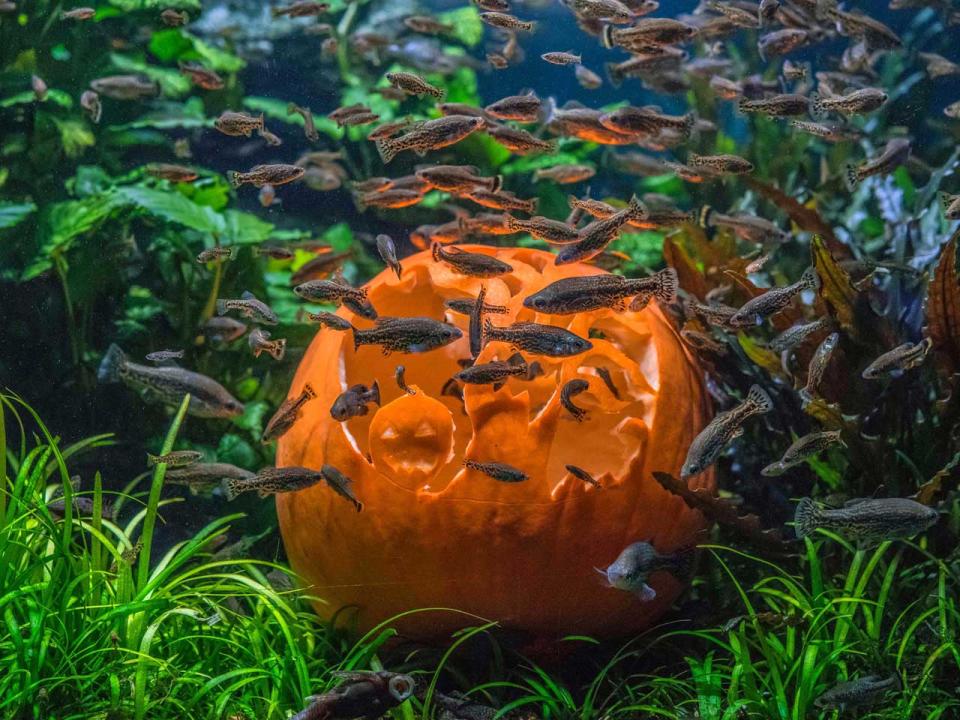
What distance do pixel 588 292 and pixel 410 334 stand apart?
0.68 meters

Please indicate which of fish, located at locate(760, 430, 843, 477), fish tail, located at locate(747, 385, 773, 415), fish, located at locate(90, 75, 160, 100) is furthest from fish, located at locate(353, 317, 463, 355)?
fish, located at locate(90, 75, 160, 100)

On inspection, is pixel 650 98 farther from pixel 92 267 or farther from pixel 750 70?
pixel 92 267

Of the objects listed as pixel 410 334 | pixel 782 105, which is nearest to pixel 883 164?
pixel 782 105

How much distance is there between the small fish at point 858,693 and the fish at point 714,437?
85 cm

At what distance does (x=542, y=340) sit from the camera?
114 inches

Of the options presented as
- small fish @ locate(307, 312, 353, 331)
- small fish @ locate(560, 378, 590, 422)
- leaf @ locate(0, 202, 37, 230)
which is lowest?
leaf @ locate(0, 202, 37, 230)

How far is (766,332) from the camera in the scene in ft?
13.9

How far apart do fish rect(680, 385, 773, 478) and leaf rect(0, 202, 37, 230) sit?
470 centimetres

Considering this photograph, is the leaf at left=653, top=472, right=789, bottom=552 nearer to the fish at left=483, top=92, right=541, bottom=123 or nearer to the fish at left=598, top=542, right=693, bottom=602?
the fish at left=598, top=542, right=693, bottom=602

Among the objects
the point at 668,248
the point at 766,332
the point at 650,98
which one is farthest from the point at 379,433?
the point at 650,98

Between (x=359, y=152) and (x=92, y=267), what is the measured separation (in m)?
3.05

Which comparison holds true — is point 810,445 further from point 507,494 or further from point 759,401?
point 507,494

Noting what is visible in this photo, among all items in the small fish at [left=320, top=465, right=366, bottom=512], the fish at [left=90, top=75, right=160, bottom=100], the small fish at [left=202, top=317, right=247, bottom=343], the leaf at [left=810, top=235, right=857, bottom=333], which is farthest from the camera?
the fish at [left=90, top=75, right=160, bottom=100]

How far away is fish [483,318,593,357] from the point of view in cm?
289
